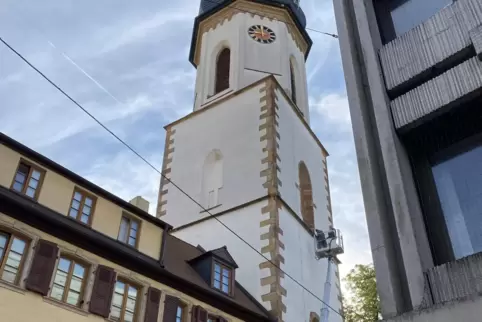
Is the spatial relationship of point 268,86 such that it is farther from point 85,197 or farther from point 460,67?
point 460,67

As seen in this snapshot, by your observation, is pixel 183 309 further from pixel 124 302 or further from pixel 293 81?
pixel 293 81

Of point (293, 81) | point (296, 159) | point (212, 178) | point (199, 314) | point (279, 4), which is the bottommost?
point (199, 314)

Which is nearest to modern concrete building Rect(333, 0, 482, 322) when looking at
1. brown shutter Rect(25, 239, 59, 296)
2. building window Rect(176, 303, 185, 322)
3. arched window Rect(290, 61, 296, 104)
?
brown shutter Rect(25, 239, 59, 296)

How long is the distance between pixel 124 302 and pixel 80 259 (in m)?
1.38

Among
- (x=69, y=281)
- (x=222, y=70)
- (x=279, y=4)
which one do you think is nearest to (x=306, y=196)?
(x=222, y=70)

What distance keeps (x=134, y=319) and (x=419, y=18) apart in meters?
8.41

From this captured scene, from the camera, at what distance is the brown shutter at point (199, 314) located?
13.1m

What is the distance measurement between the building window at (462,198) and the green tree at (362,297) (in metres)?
18.8

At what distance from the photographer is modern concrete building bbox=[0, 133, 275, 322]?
1018 centimetres

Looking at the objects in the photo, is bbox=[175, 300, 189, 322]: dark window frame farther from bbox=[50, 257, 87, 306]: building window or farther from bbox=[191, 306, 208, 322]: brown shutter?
bbox=[50, 257, 87, 306]: building window

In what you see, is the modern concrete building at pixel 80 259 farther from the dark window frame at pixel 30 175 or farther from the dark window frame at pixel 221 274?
the dark window frame at pixel 221 274

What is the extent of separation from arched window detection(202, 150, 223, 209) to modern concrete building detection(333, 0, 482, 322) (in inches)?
517

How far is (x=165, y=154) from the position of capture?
77.1 feet

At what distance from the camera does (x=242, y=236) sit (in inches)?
714
